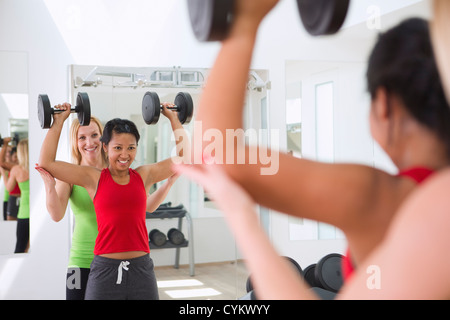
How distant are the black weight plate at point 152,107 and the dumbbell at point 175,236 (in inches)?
54.2

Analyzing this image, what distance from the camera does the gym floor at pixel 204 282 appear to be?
3.47m

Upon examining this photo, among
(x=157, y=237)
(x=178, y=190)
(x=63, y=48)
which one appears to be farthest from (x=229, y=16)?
(x=63, y=48)

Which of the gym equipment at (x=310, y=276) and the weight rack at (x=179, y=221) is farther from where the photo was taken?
the weight rack at (x=179, y=221)

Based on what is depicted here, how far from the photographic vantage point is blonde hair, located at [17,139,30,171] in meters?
3.50

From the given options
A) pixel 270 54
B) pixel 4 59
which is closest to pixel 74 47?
pixel 4 59

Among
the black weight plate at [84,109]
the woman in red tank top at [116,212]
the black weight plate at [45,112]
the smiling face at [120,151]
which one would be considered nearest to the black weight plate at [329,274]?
the woman in red tank top at [116,212]

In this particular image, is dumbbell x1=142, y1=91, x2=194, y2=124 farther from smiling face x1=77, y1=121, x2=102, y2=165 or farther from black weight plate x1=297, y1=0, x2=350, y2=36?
black weight plate x1=297, y1=0, x2=350, y2=36

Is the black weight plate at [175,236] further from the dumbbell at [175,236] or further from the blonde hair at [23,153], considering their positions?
the blonde hair at [23,153]

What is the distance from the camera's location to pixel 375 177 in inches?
20.6

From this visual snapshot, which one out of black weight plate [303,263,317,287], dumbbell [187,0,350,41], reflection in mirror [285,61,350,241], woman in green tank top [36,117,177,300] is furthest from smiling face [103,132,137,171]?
reflection in mirror [285,61,350,241]

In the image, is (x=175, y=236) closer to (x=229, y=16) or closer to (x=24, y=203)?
(x=24, y=203)

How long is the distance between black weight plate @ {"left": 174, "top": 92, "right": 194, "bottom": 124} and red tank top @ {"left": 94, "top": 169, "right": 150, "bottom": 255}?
0.47 meters
